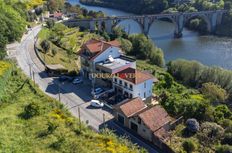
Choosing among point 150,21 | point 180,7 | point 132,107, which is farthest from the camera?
point 180,7

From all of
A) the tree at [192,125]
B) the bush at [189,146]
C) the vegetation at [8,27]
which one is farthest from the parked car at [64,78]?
the bush at [189,146]

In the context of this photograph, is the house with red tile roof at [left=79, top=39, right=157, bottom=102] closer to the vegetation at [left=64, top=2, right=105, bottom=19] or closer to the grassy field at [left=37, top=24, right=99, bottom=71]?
the grassy field at [left=37, top=24, right=99, bottom=71]

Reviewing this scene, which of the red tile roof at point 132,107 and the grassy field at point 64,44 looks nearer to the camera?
the red tile roof at point 132,107

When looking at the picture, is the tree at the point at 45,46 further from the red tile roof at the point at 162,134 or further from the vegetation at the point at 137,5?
the vegetation at the point at 137,5

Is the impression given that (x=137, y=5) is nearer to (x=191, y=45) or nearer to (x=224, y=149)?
(x=191, y=45)

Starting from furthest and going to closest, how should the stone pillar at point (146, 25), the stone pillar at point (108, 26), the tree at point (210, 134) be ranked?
the stone pillar at point (146, 25), the stone pillar at point (108, 26), the tree at point (210, 134)

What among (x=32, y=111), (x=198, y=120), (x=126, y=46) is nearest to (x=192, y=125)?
(x=198, y=120)

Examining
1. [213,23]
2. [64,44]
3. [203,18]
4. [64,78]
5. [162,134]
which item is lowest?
[162,134]
